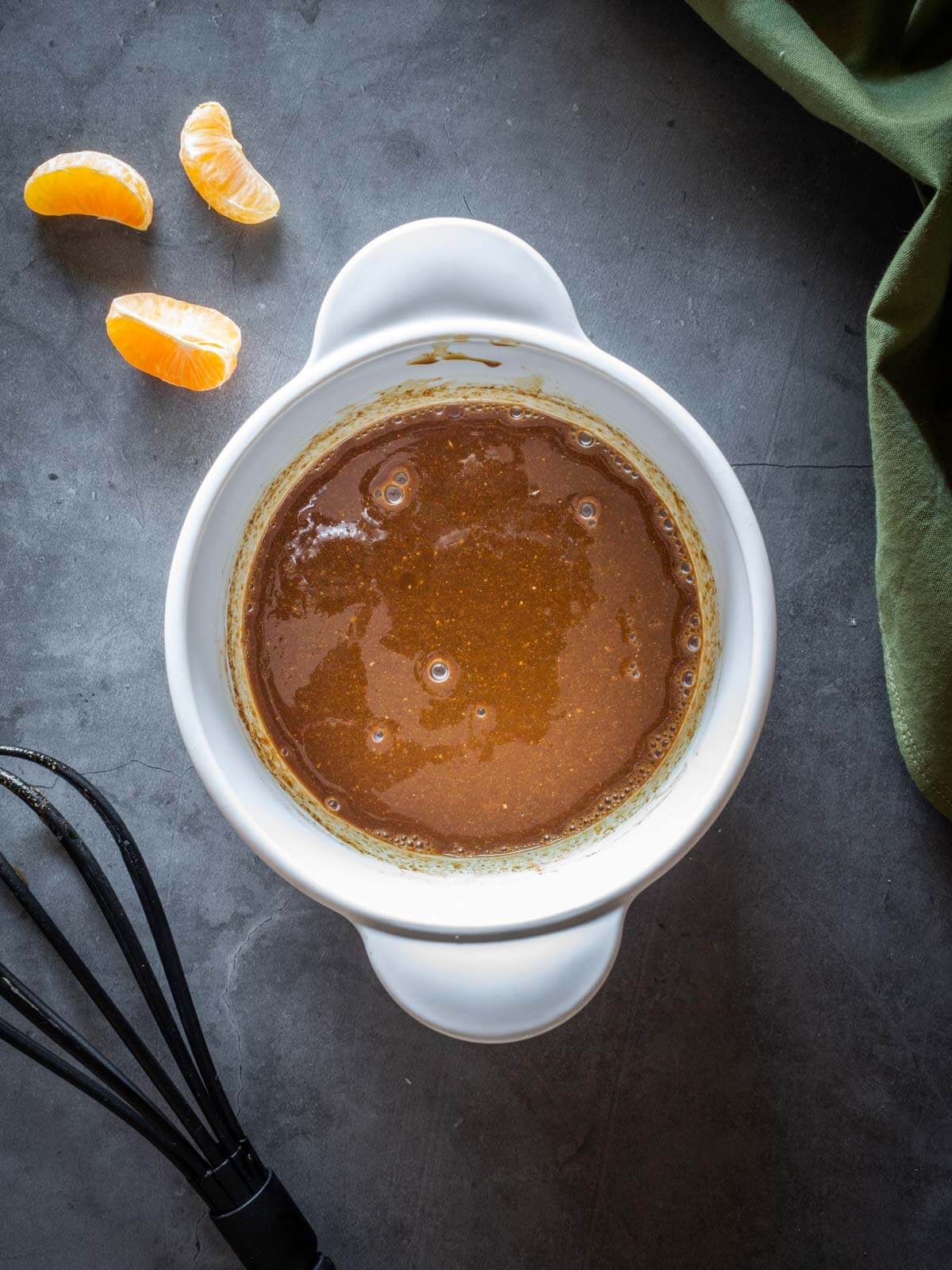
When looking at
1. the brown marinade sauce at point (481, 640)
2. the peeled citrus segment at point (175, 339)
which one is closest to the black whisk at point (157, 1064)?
the brown marinade sauce at point (481, 640)

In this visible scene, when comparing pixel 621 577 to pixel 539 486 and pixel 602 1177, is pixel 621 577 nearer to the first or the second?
pixel 539 486

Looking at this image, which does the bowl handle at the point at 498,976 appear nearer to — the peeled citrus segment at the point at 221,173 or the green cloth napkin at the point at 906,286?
the green cloth napkin at the point at 906,286

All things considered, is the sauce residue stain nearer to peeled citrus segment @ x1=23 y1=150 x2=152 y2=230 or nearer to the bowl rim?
the bowl rim

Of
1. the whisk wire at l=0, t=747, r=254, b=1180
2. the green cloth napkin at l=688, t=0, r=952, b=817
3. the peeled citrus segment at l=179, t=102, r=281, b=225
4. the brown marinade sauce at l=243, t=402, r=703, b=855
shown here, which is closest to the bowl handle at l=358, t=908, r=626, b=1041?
the brown marinade sauce at l=243, t=402, r=703, b=855

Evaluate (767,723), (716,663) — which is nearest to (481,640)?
(716,663)

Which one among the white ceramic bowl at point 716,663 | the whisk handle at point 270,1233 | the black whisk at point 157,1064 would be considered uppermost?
the white ceramic bowl at point 716,663

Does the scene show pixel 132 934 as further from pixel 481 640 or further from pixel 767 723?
pixel 767 723
